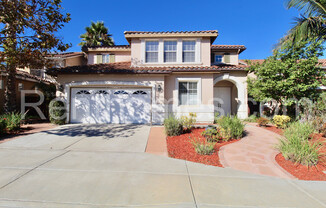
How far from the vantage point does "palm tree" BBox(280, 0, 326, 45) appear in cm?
873

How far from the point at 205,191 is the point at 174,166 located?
48.7 inches

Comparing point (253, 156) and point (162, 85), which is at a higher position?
point (162, 85)

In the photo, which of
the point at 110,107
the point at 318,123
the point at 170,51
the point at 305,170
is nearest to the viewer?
the point at 305,170

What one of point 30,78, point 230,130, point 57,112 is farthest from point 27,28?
point 230,130

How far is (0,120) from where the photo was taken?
23.0ft

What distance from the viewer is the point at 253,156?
492cm

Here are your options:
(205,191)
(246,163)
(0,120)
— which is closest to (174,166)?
(205,191)

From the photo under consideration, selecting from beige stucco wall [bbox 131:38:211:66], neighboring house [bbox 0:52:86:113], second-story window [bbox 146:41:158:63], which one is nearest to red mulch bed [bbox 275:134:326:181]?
beige stucco wall [bbox 131:38:211:66]

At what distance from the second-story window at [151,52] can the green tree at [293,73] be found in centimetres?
687

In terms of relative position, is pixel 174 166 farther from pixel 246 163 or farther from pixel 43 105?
pixel 43 105

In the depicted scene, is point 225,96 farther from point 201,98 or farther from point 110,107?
point 110,107

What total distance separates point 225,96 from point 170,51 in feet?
21.0

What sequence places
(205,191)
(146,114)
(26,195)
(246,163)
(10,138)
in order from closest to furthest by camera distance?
(26,195), (205,191), (246,163), (10,138), (146,114)

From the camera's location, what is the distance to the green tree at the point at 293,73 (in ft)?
26.8
